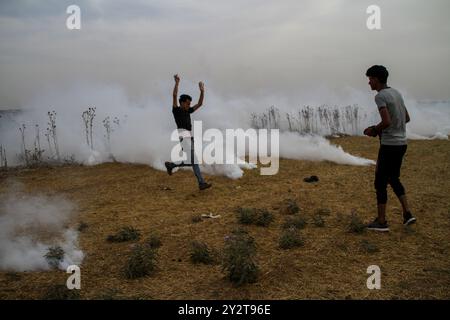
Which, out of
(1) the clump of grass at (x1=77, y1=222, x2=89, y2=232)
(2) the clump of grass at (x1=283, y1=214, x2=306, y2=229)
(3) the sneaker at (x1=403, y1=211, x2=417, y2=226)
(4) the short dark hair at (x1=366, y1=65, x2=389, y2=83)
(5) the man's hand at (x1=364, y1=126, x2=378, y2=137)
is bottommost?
(1) the clump of grass at (x1=77, y1=222, x2=89, y2=232)

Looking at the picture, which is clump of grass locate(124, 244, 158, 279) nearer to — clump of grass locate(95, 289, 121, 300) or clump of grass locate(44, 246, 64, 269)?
clump of grass locate(95, 289, 121, 300)

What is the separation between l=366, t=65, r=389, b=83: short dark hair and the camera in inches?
207

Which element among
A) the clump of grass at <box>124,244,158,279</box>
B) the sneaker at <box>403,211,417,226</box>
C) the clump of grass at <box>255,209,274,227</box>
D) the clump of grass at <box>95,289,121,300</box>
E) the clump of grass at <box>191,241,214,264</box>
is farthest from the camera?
the clump of grass at <box>255,209,274,227</box>

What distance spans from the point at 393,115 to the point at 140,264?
377 cm

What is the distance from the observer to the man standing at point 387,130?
5.21 m

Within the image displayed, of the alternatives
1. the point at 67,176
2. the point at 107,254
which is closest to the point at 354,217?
the point at 107,254

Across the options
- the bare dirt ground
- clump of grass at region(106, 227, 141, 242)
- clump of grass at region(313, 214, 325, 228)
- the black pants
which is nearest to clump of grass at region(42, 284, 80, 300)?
the bare dirt ground

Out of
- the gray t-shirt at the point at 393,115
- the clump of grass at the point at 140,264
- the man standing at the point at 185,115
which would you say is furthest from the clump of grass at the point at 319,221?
the man standing at the point at 185,115

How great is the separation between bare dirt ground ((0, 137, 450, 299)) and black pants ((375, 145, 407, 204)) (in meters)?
0.61

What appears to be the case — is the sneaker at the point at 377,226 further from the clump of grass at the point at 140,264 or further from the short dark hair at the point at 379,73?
the clump of grass at the point at 140,264

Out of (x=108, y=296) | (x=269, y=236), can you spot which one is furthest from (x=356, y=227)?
(x=108, y=296)

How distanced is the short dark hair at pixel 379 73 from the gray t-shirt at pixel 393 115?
0.16 meters

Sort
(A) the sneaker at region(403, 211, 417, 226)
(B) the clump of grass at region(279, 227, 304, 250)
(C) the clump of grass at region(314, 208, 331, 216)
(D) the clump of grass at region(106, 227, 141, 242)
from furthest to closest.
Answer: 1. (C) the clump of grass at region(314, 208, 331, 216)
2. (D) the clump of grass at region(106, 227, 141, 242)
3. (A) the sneaker at region(403, 211, 417, 226)
4. (B) the clump of grass at region(279, 227, 304, 250)
